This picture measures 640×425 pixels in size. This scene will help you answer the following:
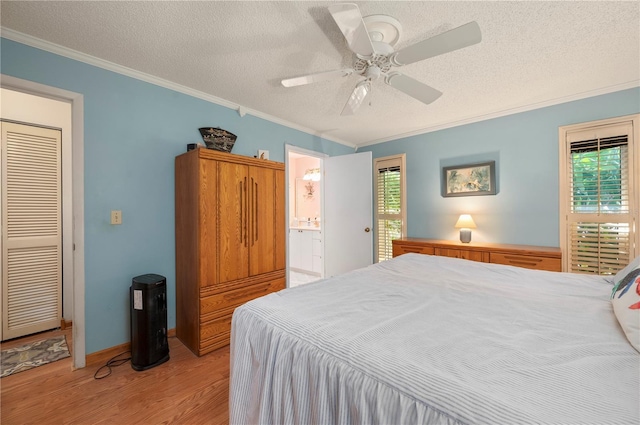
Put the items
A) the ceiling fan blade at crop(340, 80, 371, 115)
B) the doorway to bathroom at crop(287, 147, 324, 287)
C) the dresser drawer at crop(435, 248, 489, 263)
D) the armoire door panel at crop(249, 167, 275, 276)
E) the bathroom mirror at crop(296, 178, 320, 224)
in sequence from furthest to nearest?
the bathroom mirror at crop(296, 178, 320, 224) < the doorway to bathroom at crop(287, 147, 324, 287) < the dresser drawer at crop(435, 248, 489, 263) < the armoire door panel at crop(249, 167, 275, 276) < the ceiling fan blade at crop(340, 80, 371, 115)

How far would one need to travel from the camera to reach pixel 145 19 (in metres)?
1.63

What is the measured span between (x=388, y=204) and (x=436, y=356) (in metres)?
3.57

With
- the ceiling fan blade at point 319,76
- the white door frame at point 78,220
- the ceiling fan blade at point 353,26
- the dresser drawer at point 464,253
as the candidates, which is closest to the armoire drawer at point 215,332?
the white door frame at point 78,220

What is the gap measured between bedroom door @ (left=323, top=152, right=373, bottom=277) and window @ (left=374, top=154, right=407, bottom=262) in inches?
20.2

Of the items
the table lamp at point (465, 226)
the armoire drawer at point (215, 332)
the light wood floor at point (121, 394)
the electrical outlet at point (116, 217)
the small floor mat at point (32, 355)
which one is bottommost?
the light wood floor at point (121, 394)

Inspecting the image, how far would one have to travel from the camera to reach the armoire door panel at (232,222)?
228 centimetres

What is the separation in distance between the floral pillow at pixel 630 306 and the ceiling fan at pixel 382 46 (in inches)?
51.4

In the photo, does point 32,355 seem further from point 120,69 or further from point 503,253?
point 503,253

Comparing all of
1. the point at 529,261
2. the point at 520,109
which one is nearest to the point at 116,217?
the point at 529,261

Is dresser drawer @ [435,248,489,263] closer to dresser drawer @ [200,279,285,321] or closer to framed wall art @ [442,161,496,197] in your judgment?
framed wall art @ [442,161,496,197]

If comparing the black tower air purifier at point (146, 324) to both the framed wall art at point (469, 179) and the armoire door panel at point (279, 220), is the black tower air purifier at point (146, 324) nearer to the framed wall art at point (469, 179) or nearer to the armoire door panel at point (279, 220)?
the armoire door panel at point (279, 220)

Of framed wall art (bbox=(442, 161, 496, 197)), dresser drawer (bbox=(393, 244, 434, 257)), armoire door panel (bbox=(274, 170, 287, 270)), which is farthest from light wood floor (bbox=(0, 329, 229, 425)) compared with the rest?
framed wall art (bbox=(442, 161, 496, 197))

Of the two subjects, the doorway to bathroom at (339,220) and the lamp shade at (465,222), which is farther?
the doorway to bathroom at (339,220)

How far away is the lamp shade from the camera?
3.26 m
